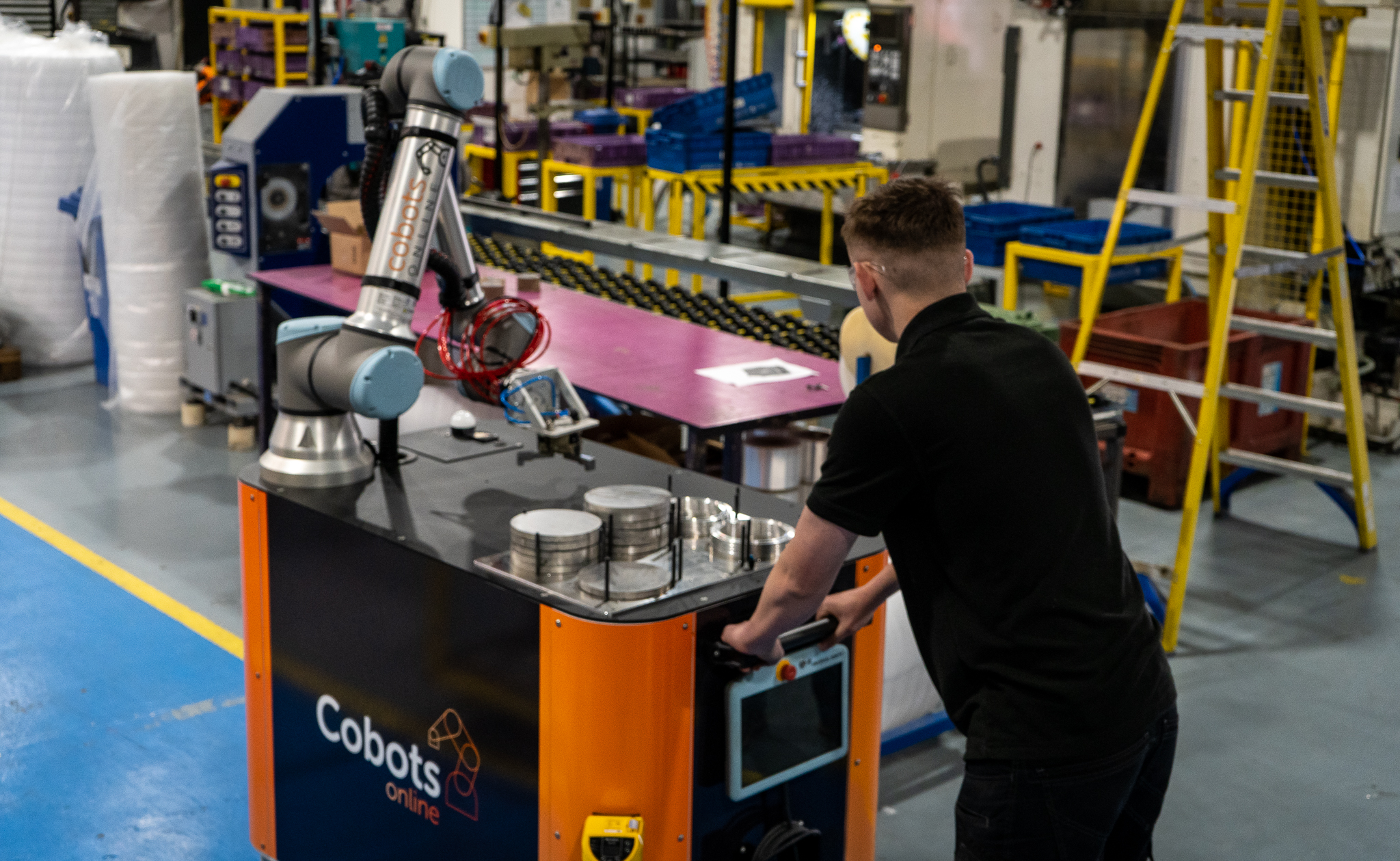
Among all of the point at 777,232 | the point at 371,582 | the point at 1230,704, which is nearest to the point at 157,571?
the point at 371,582

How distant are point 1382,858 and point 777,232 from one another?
10.3 meters

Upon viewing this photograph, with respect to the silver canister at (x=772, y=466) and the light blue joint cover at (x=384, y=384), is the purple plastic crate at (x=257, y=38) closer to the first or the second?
the silver canister at (x=772, y=466)

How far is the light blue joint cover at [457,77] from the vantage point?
2.94 m

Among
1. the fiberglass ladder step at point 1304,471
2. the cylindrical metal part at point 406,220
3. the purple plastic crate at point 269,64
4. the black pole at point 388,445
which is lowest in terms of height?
the fiberglass ladder step at point 1304,471

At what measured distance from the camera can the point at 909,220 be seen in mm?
2123

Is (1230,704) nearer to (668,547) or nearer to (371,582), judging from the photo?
(668,547)

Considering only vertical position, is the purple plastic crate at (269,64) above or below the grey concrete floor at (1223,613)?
above

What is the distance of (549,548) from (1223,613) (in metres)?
3.59

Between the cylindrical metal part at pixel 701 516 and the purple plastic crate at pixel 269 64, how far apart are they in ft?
41.4

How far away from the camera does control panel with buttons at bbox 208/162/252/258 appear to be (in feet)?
21.0

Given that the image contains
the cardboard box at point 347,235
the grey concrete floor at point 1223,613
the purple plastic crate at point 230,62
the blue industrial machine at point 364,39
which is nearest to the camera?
the grey concrete floor at point 1223,613

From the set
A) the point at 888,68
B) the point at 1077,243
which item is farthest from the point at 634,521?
the point at 888,68

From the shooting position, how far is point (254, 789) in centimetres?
314

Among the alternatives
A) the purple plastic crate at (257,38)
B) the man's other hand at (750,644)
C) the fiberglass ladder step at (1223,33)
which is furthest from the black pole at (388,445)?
the purple plastic crate at (257,38)
